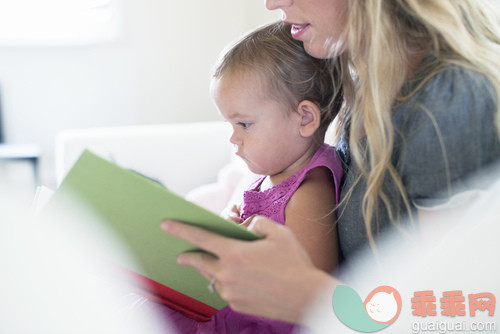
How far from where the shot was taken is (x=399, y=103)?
822mm

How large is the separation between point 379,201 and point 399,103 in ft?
0.52

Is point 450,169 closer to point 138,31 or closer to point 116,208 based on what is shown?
point 116,208

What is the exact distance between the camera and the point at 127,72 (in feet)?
10.2

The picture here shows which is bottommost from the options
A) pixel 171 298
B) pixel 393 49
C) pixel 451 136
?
pixel 171 298

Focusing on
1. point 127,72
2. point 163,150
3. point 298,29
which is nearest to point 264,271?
point 298,29

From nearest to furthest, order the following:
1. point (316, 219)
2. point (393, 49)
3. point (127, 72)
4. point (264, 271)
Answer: point (264, 271) < point (393, 49) < point (316, 219) < point (127, 72)

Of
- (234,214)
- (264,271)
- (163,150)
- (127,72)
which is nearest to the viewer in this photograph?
(264,271)

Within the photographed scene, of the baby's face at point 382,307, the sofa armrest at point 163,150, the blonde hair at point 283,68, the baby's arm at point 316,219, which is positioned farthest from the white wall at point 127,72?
the baby's face at point 382,307

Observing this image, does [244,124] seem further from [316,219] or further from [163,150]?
[163,150]

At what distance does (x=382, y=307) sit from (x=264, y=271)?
0.19m

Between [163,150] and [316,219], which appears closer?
[316,219]

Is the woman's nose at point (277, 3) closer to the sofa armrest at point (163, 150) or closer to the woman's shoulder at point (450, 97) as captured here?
the woman's shoulder at point (450, 97)

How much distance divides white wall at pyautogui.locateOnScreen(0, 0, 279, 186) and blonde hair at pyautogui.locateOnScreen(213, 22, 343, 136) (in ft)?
6.75

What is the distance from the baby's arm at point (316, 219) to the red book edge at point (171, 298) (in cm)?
20
